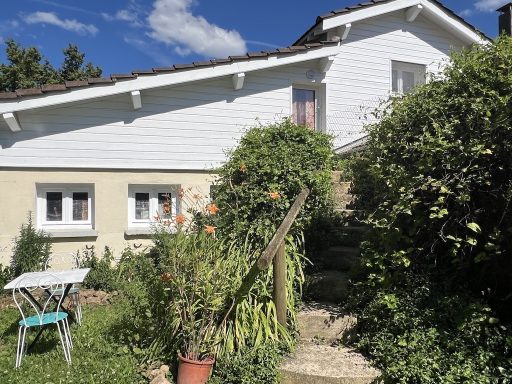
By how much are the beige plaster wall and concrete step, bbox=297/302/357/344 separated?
4.11 metres

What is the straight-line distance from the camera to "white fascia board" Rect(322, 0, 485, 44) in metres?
9.57

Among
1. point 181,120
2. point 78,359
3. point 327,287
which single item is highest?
point 181,120

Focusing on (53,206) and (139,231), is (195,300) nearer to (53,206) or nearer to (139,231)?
(139,231)

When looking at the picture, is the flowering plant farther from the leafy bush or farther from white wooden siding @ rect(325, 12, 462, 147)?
white wooden siding @ rect(325, 12, 462, 147)

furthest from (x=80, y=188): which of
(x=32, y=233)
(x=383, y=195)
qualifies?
(x=383, y=195)

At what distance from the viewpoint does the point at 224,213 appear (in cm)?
514

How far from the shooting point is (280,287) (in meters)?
4.02

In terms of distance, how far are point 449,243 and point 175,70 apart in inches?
213

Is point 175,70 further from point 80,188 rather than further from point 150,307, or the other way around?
point 150,307

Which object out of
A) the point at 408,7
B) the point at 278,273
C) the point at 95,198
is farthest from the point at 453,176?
the point at 408,7

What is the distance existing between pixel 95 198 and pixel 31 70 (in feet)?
59.3

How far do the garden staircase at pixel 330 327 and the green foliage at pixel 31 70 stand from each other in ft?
64.4

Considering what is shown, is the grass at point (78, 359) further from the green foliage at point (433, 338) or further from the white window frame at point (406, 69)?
the white window frame at point (406, 69)

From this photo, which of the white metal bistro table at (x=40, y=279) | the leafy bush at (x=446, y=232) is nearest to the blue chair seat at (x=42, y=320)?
the white metal bistro table at (x=40, y=279)
